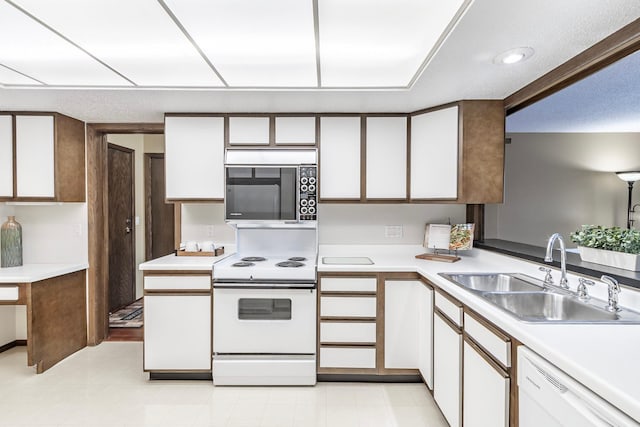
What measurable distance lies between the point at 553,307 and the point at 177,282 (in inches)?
92.1

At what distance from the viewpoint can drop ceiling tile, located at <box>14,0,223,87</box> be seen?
1.51m

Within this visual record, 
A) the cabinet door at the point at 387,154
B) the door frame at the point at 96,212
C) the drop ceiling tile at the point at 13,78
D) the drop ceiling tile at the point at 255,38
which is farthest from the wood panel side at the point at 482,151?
the drop ceiling tile at the point at 13,78

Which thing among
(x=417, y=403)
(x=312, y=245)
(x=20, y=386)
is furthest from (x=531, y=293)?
(x=20, y=386)

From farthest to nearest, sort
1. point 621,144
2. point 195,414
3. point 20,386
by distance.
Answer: point 621,144 < point 20,386 < point 195,414

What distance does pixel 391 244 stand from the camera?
3180 mm

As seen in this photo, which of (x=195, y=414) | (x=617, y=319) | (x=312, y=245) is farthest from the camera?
(x=312, y=245)

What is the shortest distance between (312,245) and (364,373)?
1.12 m

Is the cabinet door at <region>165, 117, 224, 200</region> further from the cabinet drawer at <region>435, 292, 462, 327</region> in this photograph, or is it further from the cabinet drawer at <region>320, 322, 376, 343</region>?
the cabinet drawer at <region>435, 292, 462, 327</region>

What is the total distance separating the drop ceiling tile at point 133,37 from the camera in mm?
1510

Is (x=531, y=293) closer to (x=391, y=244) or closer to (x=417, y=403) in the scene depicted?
(x=417, y=403)

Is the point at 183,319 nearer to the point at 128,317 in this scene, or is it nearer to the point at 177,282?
the point at 177,282

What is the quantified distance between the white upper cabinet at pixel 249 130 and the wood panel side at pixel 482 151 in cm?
152

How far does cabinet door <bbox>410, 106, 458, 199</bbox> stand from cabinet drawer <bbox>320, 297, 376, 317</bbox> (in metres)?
0.94

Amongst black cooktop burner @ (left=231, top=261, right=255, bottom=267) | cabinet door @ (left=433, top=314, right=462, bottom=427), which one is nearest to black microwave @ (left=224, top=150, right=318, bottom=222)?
black cooktop burner @ (left=231, top=261, right=255, bottom=267)
